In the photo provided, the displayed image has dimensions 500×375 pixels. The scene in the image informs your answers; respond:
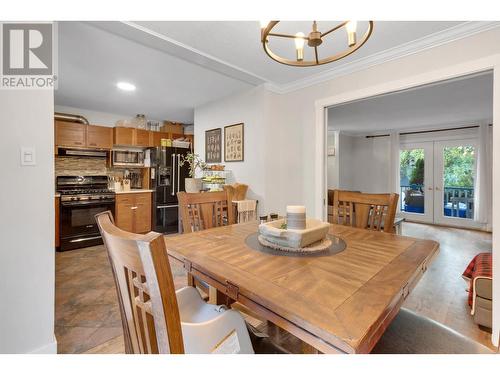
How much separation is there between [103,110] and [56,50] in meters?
2.44

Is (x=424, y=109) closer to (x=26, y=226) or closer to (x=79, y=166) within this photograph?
(x=26, y=226)

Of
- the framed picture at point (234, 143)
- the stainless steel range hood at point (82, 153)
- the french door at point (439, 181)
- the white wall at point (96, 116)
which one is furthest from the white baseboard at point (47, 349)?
the french door at point (439, 181)

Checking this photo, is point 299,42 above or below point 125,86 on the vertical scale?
below

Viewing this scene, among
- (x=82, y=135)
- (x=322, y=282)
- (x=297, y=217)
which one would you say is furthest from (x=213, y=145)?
(x=322, y=282)

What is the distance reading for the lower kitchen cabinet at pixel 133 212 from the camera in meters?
4.25

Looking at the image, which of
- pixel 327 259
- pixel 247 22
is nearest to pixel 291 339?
pixel 327 259

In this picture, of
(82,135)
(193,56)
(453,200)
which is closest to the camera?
(193,56)

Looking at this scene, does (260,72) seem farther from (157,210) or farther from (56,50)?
(157,210)

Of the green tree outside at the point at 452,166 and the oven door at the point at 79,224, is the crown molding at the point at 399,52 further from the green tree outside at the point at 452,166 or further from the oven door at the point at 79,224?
the green tree outside at the point at 452,166

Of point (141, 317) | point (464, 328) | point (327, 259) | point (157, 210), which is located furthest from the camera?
point (157, 210)

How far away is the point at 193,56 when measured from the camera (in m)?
2.44

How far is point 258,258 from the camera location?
109 cm

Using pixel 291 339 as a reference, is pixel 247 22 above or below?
above

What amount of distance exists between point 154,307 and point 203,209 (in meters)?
1.36
